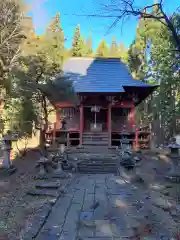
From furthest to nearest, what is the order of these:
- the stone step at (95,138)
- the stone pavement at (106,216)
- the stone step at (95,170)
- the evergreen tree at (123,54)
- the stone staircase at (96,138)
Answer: the evergreen tree at (123,54), the stone step at (95,138), the stone staircase at (96,138), the stone step at (95,170), the stone pavement at (106,216)

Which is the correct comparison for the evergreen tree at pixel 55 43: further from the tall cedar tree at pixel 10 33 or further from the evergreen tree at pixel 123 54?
the evergreen tree at pixel 123 54

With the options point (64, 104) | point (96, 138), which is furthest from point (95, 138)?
point (64, 104)

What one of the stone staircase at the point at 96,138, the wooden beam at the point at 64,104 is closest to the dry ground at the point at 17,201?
the stone staircase at the point at 96,138

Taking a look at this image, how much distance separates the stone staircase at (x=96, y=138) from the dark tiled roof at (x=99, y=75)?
2.87 meters

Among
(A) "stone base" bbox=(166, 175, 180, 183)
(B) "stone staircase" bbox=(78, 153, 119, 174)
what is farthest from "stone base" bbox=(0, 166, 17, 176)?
(A) "stone base" bbox=(166, 175, 180, 183)

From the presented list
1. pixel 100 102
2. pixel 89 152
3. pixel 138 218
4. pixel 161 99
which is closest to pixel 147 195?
pixel 138 218

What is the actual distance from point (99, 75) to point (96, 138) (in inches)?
210

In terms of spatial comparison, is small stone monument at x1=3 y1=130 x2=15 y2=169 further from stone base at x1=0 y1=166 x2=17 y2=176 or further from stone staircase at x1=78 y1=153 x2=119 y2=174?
stone staircase at x1=78 y1=153 x2=119 y2=174

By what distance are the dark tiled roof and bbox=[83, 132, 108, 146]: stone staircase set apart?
287 cm

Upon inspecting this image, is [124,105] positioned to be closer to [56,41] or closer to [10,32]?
[56,41]

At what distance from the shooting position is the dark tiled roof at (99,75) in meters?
17.7

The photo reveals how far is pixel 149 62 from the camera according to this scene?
96.1 feet

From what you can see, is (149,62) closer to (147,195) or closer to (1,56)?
(1,56)

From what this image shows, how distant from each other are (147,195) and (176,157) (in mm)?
4009
